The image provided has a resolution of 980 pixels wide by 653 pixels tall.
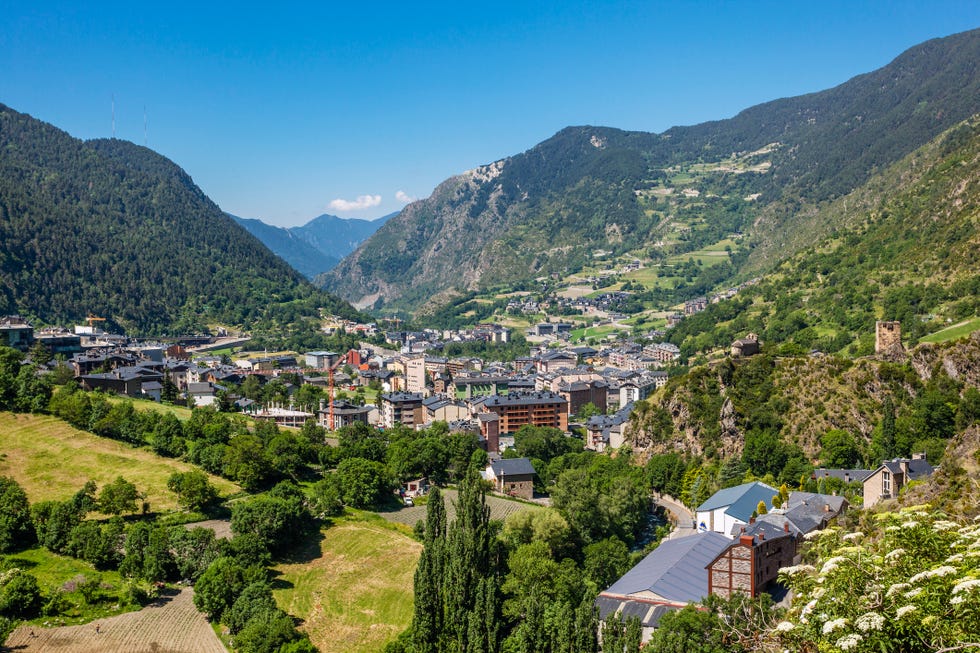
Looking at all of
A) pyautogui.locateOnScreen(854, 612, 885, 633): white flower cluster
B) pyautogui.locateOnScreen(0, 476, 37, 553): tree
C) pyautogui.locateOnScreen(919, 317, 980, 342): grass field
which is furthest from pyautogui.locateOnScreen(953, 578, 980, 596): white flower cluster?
pyautogui.locateOnScreen(919, 317, 980, 342): grass field

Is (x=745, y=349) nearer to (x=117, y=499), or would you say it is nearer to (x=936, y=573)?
(x=117, y=499)

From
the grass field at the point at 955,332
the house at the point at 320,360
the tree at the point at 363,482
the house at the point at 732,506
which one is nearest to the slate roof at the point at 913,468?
the house at the point at 732,506

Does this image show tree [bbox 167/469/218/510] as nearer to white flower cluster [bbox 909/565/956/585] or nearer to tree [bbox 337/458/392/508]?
tree [bbox 337/458/392/508]

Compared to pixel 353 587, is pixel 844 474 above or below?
above

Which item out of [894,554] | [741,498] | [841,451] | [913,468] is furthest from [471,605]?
[841,451]

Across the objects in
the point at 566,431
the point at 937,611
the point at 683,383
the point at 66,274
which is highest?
the point at 66,274

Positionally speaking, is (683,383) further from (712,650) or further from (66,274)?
(66,274)

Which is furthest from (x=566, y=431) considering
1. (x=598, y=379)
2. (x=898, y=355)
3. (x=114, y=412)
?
(x=114, y=412)

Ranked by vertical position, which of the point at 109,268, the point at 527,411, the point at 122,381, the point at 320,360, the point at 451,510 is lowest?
the point at 451,510
